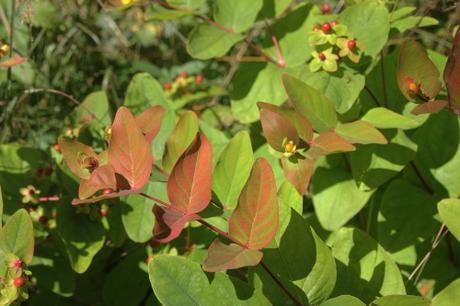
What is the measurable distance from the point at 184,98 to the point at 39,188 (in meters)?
0.54

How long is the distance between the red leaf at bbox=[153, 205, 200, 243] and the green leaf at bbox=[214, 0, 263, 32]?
66cm

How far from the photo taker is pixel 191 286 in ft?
2.76

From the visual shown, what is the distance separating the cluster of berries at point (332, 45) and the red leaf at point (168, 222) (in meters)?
0.50

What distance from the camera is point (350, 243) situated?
107cm

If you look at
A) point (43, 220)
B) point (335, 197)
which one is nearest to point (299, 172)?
point (335, 197)

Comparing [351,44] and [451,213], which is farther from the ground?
[351,44]

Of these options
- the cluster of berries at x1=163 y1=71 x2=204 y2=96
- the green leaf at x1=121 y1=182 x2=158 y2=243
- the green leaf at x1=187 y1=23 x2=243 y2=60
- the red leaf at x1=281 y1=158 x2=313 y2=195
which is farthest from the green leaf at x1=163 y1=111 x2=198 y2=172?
the cluster of berries at x1=163 y1=71 x2=204 y2=96

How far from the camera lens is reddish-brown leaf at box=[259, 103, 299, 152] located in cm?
100

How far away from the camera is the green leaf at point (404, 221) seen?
49.6 inches

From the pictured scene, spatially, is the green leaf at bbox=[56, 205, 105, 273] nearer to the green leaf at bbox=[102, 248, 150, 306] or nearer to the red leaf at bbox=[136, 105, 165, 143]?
the green leaf at bbox=[102, 248, 150, 306]

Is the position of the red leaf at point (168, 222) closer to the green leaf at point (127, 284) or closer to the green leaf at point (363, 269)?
the green leaf at point (363, 269)

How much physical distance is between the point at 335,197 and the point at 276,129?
368 millimetres

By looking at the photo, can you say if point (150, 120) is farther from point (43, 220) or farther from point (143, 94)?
point (143, 94)

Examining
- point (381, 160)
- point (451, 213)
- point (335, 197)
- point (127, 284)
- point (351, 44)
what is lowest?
point (127, 284)
